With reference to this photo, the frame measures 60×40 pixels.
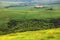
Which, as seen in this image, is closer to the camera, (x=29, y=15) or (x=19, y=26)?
(x=19, y=26)

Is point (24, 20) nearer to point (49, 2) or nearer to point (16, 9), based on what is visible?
point (16, 9)

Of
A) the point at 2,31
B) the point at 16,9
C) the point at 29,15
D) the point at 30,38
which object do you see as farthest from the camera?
the point at 16,9

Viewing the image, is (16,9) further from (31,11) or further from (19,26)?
(19,26)

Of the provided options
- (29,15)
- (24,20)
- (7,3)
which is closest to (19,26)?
(24,20)

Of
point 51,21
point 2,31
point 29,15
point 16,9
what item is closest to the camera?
point 2,31

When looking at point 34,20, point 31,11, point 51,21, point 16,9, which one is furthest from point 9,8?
point 51,21

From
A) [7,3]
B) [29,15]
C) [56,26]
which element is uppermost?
[7,3]

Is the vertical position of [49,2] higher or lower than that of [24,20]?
higher

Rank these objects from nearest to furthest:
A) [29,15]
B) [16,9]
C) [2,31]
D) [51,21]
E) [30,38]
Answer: [30,38] → [2,31] → [51,21] → [29,15] → [16,9]

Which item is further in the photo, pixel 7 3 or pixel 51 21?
pixel 7 3
